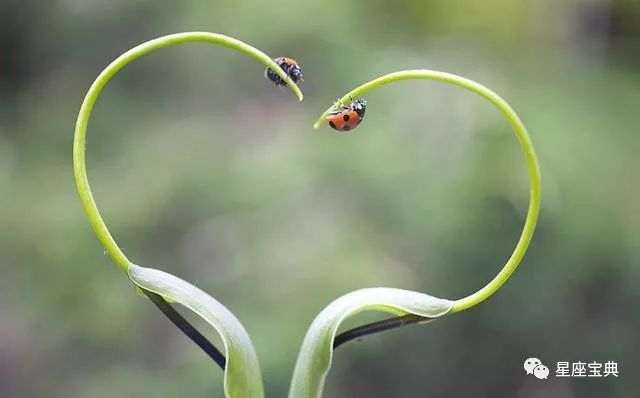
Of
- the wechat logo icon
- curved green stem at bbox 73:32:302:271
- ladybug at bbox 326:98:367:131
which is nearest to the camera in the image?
curved green stem at bbox 73:32:302:271

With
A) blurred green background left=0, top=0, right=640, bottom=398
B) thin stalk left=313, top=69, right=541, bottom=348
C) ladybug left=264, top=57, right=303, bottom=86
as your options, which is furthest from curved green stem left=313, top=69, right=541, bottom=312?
blurred green background left=0, top=0, right=640, bottom=398

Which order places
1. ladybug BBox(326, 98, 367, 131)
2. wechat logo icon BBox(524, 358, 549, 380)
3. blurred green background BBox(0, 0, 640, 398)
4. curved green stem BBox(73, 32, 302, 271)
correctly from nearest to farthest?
curved green stem BBox(73, 32, 302, 271) → ladybug BBox(326, 98, 367, 131) → wechat logo icon BBox(524, 358, 549, 380) → blurred green background BBox(0, 0, 640, 398)

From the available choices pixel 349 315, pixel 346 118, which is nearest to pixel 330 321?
pixel 349 315

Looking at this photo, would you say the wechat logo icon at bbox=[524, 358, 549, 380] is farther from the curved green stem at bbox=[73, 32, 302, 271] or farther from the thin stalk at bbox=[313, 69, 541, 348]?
the curved green stem at bbox=[73, 32, 302, 271]

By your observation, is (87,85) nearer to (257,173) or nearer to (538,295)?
(257,173)

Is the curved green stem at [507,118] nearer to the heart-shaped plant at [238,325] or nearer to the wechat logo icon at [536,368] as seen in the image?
the heart-shaped plant at [238,325]

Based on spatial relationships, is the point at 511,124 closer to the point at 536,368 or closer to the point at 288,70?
the point at 288,70
